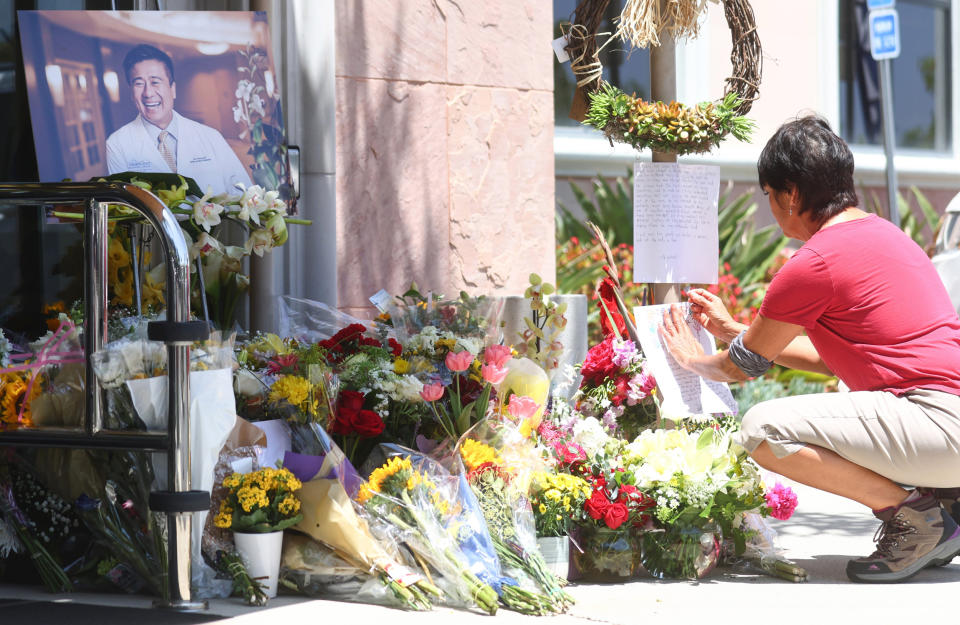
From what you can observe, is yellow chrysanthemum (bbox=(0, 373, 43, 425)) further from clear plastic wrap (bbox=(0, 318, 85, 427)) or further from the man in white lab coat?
the man in white lab coat

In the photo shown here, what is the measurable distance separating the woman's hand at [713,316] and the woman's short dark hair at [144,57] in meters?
2.14

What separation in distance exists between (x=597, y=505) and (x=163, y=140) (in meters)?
2.13

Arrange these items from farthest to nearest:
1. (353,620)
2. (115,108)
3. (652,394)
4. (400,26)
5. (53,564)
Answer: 1. (400,26)
2. (115,108)
3. (652,394)
4. (53,564)
5. (353,620)

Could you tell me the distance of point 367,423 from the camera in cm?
366

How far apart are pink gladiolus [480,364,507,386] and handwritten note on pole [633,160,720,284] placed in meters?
0.64

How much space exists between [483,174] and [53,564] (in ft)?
9.41

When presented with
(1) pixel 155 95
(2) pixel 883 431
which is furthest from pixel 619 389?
(1) pixel 155 95

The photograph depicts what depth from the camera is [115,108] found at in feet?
14.4

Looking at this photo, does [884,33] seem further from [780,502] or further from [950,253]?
[780,502]

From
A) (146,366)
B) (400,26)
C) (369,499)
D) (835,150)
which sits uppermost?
(400,26)

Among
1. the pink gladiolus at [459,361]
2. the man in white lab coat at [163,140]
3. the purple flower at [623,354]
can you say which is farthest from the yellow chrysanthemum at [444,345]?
the man in white lab coat at [163,140]

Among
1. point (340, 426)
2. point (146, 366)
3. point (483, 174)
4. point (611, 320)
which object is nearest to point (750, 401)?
point (483, 174)

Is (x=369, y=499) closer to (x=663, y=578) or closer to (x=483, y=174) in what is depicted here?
(x=663, y=578)

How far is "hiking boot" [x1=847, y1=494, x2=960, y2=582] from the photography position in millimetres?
3748
